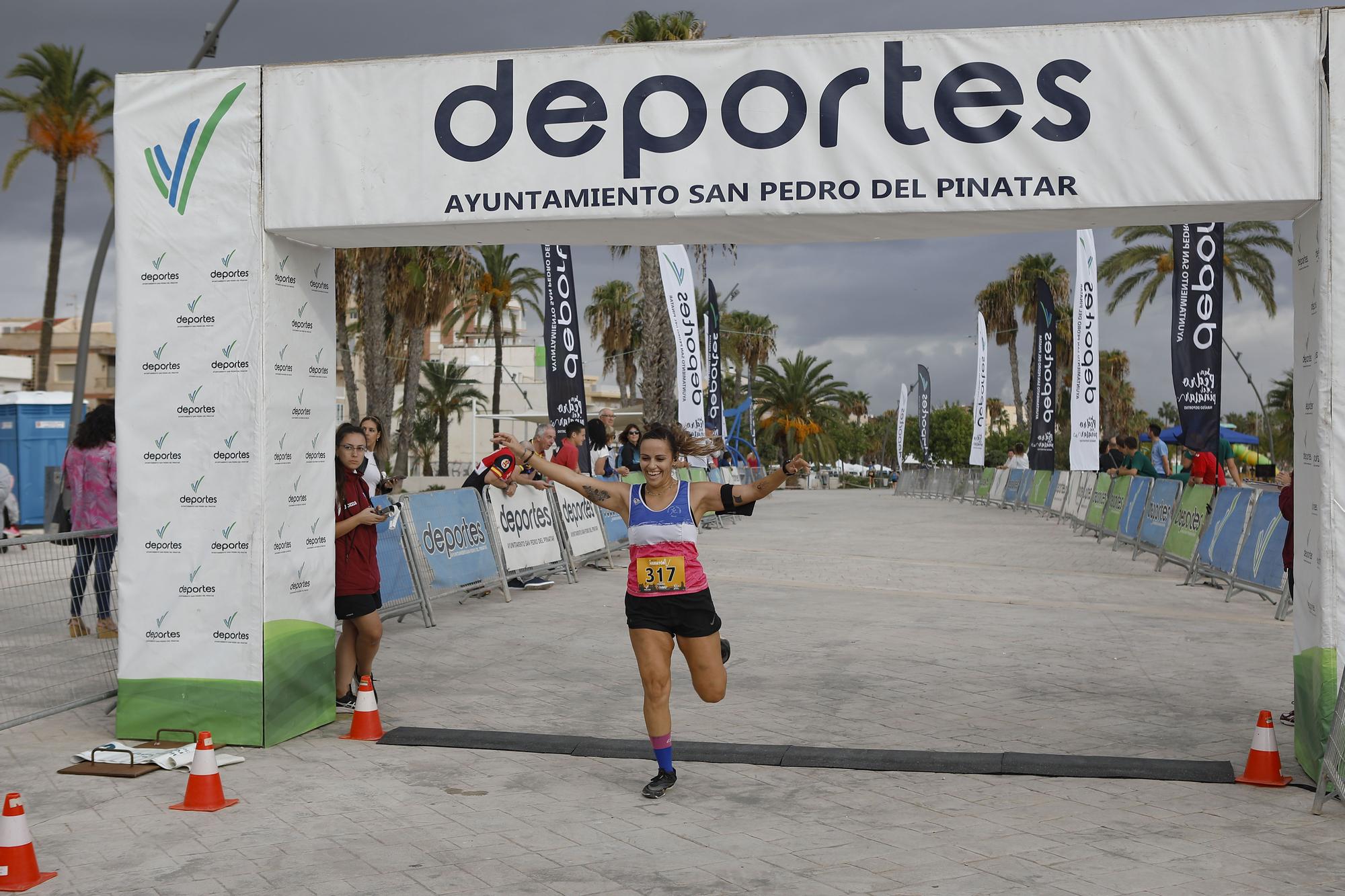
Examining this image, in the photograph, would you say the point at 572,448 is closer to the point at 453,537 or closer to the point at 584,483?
the point at 453,537

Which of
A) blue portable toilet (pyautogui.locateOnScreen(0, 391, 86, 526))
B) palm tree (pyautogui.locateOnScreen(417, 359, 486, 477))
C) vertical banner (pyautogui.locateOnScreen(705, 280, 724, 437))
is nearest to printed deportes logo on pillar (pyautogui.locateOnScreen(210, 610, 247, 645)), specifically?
blue portable toilet (pyautogui.locateOnScreen(0, 391, 86, 526))

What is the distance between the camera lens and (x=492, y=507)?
13.1 m

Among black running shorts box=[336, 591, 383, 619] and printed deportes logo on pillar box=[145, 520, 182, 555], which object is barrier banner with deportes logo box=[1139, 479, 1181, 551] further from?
printed deportes logo on pillar box=[145, 520, 182, 555]

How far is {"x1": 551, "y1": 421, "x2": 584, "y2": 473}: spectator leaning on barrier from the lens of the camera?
1524 centimetres

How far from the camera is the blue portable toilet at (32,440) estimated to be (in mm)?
23094

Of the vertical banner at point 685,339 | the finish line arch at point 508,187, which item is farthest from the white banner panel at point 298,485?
the vertical banner at point 685,339

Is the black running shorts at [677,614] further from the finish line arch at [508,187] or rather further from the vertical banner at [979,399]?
the vertical banner at [979,399]

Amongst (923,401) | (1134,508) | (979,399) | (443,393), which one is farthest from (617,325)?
(1134,508)

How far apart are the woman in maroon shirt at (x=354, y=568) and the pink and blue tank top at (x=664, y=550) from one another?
230 centimetres

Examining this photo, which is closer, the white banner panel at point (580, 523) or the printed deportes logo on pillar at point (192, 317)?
the printed deportes logo on pillar at point (192, 317)

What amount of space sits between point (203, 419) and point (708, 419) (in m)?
22.3

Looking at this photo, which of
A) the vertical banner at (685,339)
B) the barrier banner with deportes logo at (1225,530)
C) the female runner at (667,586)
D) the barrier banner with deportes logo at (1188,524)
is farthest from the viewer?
the vertical banner at (685,339)

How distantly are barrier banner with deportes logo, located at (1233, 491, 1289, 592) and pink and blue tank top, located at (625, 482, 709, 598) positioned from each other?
8.23 metres

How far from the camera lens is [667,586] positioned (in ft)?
19.5
